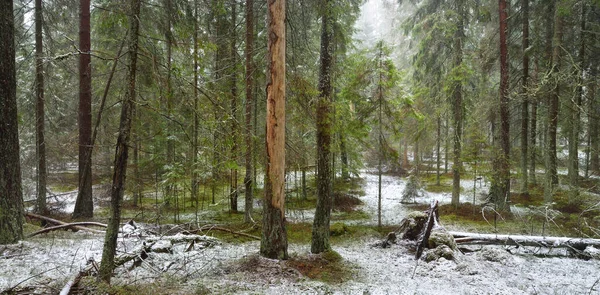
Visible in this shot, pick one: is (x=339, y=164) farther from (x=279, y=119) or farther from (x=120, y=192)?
(x=120, y=192)

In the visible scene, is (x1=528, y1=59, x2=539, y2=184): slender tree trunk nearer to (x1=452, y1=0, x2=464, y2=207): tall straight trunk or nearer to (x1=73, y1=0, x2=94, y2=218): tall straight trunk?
(x1=452, y1=0, x2=464, y2=207): tall straight trunk

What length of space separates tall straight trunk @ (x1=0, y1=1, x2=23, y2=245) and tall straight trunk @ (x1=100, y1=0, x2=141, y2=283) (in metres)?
3.30

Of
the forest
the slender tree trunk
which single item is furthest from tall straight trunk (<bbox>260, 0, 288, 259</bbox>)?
the slender tree trunk

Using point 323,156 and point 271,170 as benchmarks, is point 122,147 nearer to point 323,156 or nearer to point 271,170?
Result: point 271,170

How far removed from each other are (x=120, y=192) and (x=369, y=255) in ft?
20.4

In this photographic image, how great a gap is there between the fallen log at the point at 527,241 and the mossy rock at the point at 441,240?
0.86m

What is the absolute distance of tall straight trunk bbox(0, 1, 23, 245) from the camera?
607 centimetres

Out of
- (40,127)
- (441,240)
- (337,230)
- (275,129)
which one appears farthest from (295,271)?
(40,127)

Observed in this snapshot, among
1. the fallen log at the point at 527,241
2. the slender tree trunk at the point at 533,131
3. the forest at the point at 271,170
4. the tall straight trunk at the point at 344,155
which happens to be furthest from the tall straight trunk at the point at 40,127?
the slender tree trunk at the point at 533,131

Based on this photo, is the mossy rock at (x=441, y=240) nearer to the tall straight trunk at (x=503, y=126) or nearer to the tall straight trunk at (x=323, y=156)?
the tall straight trunk at (x=323, y=156)

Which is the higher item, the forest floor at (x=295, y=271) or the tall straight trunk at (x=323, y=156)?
the tall straight trunk at (x=323, y=156)

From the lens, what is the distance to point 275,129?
264 inches

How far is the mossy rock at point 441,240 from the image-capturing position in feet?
25.6

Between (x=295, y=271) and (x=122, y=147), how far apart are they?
3959 millimetres
